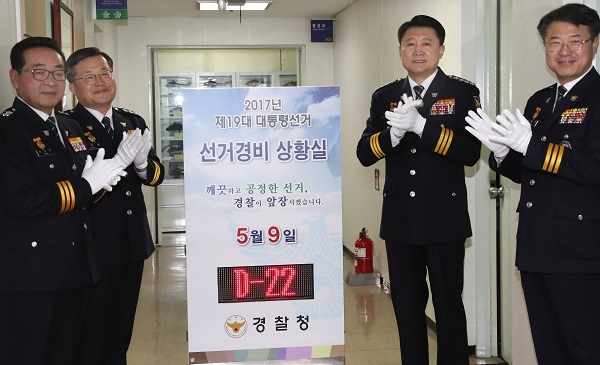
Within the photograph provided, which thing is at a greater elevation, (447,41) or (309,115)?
(447,41)

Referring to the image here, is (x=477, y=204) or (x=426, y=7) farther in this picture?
(x=426, y=7)

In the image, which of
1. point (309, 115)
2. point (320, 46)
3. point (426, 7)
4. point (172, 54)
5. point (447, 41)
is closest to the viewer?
point (309, 115)

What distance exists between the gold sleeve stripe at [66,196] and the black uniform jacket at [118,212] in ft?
1.99

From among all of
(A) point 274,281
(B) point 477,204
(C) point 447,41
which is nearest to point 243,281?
(A) point 274,281

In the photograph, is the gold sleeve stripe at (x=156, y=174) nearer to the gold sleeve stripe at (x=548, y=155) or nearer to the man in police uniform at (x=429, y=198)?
the man in police uniform at (x=429, y=198)

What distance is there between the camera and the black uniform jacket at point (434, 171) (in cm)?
312

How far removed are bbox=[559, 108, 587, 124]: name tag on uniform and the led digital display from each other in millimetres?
1290

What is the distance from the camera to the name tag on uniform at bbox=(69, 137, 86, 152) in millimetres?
2930

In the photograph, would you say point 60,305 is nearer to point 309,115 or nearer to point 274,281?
point 274,281

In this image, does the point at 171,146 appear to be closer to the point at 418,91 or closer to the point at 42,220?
the point at 418,91

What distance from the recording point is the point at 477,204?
4.21 meters

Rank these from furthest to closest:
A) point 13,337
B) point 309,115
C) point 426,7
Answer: point 426,7 → point 309,115 → point 13,337

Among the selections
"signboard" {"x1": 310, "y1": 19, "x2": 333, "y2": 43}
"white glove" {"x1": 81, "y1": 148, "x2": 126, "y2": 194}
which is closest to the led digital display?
"white glove" {"x1": 81, "y1": 148, "x2": 126, "y2": 194}

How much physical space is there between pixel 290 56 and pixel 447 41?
19.5ft
